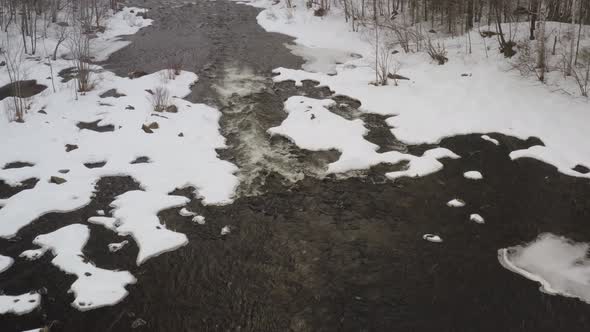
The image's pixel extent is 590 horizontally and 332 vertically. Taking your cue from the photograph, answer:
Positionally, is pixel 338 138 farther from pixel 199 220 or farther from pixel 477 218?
pixel 199 220

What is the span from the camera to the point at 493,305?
4148 mm

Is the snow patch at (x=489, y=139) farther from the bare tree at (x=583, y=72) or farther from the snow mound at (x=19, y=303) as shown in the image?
the snow mound at (x=19, y=303)

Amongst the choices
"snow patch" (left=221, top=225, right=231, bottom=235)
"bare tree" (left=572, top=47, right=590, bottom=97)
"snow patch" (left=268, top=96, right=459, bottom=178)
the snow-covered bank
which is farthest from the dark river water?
"bare tree" (left=572, top=47, right=590, bottom=97)

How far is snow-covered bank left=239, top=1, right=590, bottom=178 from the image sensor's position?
7.21m

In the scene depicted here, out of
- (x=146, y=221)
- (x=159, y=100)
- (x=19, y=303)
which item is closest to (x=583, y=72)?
(x=159, y=100)

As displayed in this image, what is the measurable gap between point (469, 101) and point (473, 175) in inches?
107

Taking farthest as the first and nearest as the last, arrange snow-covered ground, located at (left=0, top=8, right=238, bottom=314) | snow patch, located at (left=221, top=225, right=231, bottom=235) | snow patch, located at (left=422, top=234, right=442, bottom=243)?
snow patch, located at (left=221, top=225, right=231, bottom=235) < snow patch, located at (left=422, top=234, right=442, bottom=243) < snow-covered ground, located at (left=0, top=8, right=238, bottom=314)

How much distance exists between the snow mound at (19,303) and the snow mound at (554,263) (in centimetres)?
458

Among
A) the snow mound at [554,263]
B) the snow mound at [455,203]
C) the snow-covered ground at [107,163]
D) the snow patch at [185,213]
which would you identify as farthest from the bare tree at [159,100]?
the snow mound at [554,263]

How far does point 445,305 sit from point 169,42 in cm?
1176

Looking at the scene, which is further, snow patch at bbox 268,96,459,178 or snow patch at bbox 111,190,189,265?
snow patch at bbox 268,96,459,178

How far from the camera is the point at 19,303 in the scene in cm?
420

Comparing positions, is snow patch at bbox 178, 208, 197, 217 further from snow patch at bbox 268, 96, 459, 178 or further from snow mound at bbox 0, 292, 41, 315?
snow patch at bbox 268, 96, 459, 178

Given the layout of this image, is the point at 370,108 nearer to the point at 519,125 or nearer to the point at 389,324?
the point at 519,125
